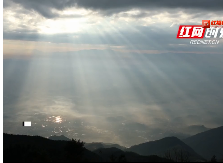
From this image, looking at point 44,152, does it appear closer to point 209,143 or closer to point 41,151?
point 41,151

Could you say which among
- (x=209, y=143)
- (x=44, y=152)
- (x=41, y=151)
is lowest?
(x=209, y=143)

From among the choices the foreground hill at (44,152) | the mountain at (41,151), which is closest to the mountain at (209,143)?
the foreground hill at (44,152)

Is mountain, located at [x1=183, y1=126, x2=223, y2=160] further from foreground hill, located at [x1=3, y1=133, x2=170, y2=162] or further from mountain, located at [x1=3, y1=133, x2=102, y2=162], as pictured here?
mountain, located at [x1=3, y1=133, x2=102, y2=162]

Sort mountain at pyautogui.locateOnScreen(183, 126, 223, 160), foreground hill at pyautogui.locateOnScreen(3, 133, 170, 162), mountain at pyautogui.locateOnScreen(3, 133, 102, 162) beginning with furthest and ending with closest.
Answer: mountain at pyautogui.locateOnScreen(183, 126, 223, 160), foreground hill at pyautogui.locateOnScreen(3, 133, 170, 162), mountain at pyautogui.locateOnScreen(3, 133, 102, 162)

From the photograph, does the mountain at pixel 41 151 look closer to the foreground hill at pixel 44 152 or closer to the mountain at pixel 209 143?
the foreground hill at pixel 44 152

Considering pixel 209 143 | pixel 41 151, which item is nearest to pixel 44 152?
pixel 41 151

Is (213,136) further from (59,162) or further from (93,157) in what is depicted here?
(59,162)

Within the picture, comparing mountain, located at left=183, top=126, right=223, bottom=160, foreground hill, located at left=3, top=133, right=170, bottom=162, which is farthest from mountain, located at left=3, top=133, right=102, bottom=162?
mountain, located at left=183, top=126, right=223, bottom=160

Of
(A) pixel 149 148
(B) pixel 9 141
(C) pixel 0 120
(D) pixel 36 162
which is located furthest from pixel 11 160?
(A) pixel 149 148
